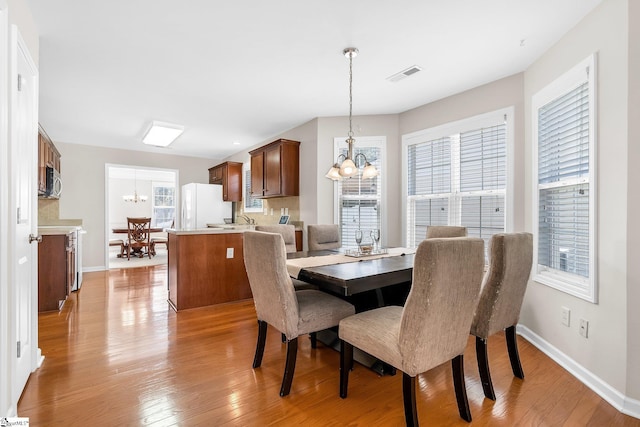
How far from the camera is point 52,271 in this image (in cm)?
343

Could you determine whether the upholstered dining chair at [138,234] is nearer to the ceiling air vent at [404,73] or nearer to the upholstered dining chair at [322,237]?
the upholstered dining chair at [322,237]

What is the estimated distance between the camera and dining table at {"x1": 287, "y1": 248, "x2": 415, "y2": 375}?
1.81 meters

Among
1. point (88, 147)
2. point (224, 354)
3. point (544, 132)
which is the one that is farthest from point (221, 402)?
point (88, 147)

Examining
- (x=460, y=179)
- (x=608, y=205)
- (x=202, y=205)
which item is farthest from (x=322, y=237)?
(x=202, y=205)

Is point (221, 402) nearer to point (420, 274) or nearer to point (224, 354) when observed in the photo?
point (224, 354)

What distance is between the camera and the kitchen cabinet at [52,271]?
3371 mm

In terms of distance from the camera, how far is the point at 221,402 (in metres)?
1.79

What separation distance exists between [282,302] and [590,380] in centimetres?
209

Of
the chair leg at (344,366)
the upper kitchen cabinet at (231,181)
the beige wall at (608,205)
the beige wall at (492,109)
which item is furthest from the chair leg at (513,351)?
the upper kitchen cabinet at (231,181)

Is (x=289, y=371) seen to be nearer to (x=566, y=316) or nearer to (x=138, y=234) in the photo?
(x=566, y=316)

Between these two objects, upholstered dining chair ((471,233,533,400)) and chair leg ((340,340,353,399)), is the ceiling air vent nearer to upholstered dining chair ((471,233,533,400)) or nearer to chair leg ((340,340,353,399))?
upholstered dining chair ((471,233,533,400))

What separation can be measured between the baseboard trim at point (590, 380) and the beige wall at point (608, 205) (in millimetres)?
33

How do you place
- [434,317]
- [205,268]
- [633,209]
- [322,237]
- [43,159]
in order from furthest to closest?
[43,159] → [205,268] → [322,237] → [633,209] → [434,317]

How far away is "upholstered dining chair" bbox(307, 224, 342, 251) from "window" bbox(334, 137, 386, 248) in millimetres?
890
